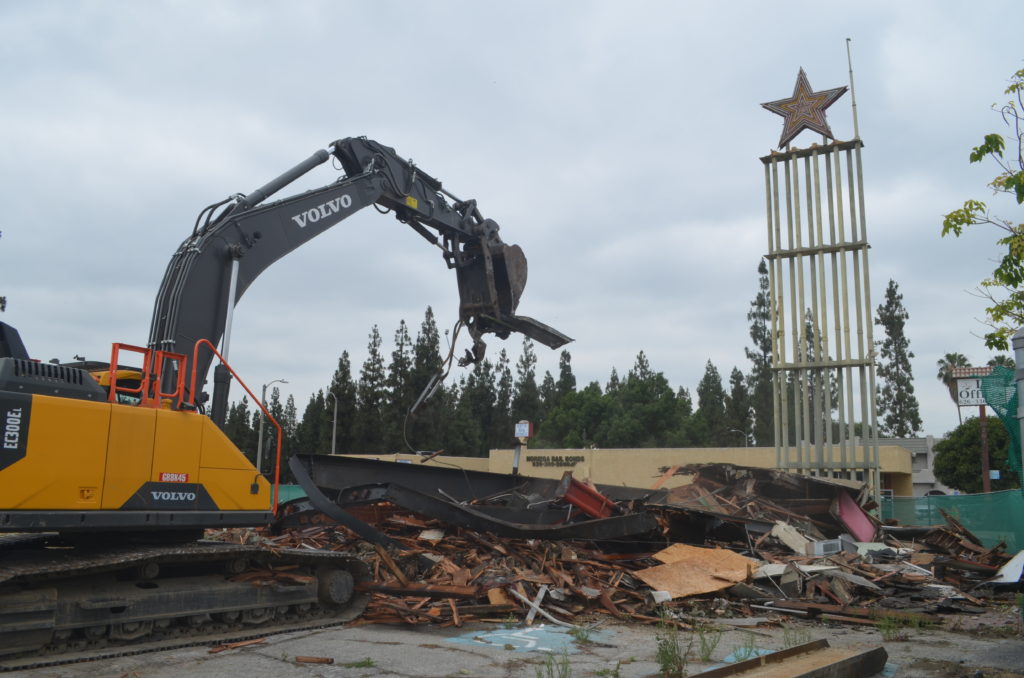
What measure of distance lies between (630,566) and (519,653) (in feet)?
14.2

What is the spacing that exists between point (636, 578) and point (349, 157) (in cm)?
671

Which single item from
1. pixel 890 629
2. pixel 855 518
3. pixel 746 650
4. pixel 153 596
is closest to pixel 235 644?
pixel 153 596

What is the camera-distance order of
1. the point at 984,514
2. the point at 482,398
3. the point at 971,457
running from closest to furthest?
the point at 984,514 < the point at 971,457 < the point at 482,398

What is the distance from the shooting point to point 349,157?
10.9m

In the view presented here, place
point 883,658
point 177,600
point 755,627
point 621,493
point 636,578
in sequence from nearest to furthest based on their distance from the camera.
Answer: point 883,658 < point 177,600 < point 755,627 < point 636,578 < point 621,493

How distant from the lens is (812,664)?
605 cm

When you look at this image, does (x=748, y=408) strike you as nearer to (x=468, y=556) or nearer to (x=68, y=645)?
(x=468, y=556)

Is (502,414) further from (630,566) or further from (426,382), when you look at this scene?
(630,566)

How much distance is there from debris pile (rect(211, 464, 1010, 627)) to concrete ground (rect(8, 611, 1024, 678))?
58 cm

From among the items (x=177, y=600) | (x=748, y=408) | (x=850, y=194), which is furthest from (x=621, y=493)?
(x=748, y=408)

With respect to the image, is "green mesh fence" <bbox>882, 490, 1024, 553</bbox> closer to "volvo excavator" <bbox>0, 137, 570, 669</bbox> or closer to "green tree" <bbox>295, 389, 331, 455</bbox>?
"volvo excavator" <bbox>0, 137, 570, 669</bbox>

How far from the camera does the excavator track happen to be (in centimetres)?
677

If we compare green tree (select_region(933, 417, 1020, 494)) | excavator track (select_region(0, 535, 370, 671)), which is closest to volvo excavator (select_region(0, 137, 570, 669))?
excavator track (select_region(0, 535, 370, 671))

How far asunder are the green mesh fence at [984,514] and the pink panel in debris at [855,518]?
8.67ft
